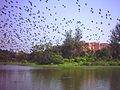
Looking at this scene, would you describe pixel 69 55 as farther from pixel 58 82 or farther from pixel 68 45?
pixel 58 82

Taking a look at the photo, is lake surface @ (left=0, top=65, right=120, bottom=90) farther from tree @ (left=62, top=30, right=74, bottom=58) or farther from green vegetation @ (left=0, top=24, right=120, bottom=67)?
tree @ (left=62, top=30, right=74, bottom=58)

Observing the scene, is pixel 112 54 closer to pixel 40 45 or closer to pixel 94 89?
pixel 40 45

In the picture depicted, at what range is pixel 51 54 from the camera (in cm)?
6469

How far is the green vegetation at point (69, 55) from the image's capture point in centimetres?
6388

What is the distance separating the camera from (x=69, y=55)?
7031 centimetres

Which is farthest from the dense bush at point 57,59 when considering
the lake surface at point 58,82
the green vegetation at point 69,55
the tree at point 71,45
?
the lake surface at point 58,82

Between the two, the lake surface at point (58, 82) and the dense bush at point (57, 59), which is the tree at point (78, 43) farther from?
Answer: the lake surface at point (58, 82)

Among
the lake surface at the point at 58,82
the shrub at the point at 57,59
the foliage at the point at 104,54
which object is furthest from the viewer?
the foliage at the point at 104,54

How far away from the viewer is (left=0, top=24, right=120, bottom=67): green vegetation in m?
63.9

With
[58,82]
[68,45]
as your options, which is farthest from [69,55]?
[58,82]

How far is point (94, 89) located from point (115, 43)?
53.1 m

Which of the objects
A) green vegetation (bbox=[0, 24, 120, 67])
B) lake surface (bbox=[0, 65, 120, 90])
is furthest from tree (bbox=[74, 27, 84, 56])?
lake surface (bbox=[0, 65, 120, 90])

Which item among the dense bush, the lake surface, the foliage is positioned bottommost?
the lake surface

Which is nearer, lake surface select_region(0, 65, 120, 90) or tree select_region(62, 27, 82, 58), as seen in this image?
lake surface select_region(0, 65, 120, 90)
